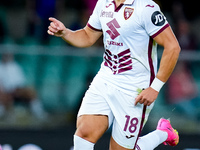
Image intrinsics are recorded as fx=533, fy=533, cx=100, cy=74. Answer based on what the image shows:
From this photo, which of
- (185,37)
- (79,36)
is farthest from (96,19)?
(185,37)

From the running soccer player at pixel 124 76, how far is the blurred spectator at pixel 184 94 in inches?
118

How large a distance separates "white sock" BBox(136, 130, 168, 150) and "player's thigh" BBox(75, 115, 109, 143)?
1.67 feet

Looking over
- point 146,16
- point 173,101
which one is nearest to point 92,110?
point 146,16

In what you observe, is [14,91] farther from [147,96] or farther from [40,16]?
[147,96]

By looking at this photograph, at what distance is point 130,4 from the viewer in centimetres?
460

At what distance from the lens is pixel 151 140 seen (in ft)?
17.2

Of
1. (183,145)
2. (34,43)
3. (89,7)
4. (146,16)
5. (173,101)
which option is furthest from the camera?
(89,7)

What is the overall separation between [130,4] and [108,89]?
78 cm

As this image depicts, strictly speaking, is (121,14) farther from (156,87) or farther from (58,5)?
(58,5)

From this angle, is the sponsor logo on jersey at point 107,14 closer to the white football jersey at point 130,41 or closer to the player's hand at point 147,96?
the white football jersey at point 130,41

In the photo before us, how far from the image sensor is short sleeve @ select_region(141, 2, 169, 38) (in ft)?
14.7

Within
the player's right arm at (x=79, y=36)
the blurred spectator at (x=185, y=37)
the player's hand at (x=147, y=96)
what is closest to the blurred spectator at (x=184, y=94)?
the blurred spectator at (x=185, y=37)

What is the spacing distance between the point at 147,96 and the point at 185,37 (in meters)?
4.25

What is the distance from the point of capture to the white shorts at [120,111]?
4734 millimetres
